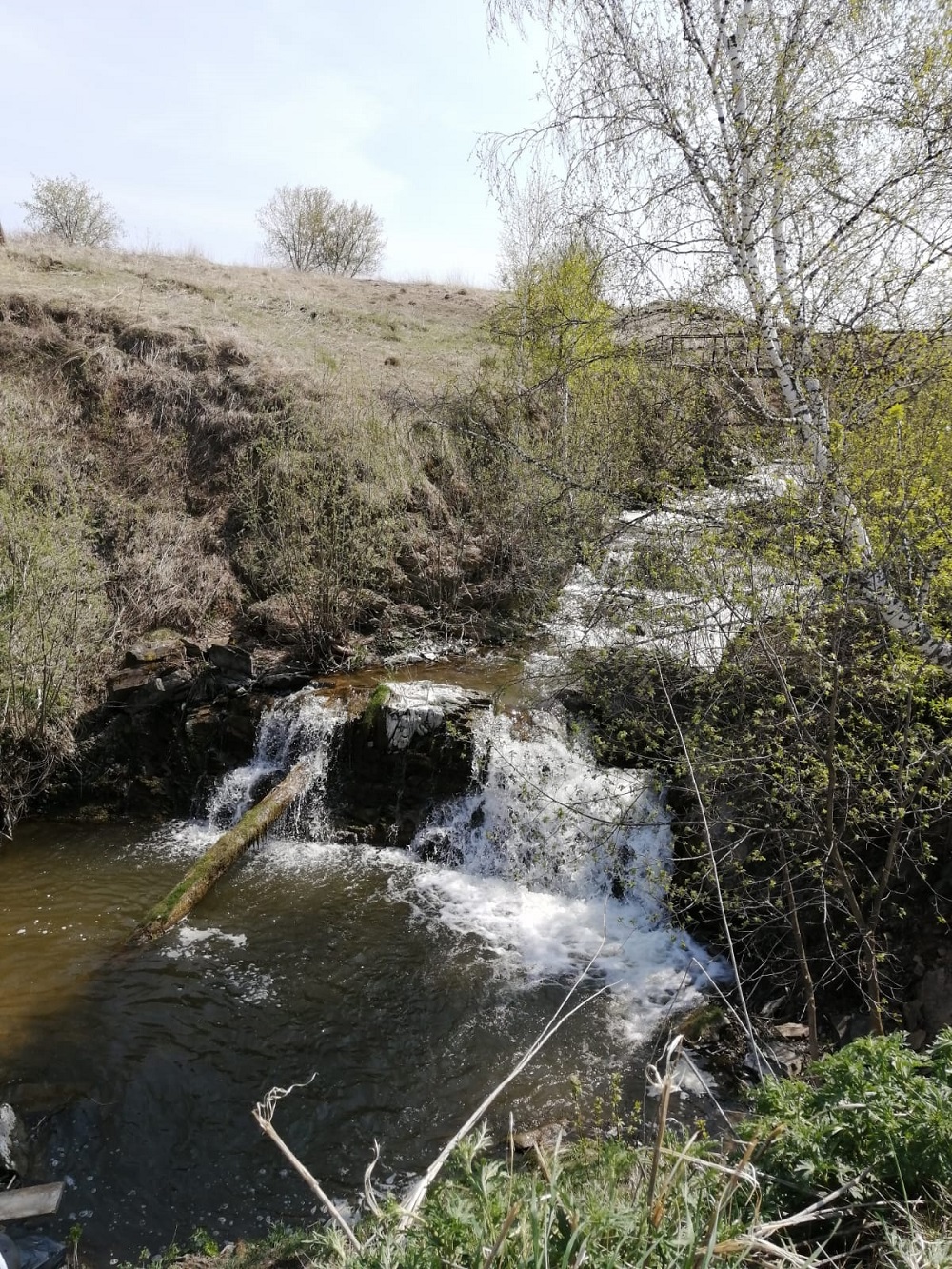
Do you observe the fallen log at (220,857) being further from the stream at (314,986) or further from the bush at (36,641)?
the bush at (36,641)

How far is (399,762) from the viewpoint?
8.00 meters

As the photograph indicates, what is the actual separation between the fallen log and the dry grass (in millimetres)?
10290

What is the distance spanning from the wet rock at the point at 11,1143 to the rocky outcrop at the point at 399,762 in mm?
3998

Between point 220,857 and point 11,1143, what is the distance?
3.00 m

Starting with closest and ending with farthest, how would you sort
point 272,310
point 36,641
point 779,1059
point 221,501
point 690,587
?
point 779,1059 → point 690,587 → point 36,641 → point 221,501 → point 272,310

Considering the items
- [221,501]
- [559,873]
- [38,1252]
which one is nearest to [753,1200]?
[38,1252]

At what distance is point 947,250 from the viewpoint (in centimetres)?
402

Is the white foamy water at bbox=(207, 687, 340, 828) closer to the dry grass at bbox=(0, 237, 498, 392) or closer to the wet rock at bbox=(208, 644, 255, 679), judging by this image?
the wet rock at bbox=(208, 644, 255, 679)

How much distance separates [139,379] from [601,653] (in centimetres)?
1328

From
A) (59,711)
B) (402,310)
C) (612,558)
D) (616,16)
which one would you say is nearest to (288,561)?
(59,711)

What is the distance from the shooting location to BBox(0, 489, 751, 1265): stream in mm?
4152

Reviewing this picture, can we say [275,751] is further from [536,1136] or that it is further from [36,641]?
[536,1136]

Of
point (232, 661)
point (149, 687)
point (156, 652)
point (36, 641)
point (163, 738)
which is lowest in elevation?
point (163, 738)

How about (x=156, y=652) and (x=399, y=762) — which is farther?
(x=156, y=652)
